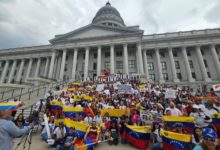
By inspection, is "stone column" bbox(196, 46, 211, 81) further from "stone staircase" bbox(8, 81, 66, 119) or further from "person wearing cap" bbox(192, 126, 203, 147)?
"stone staircase" bbox(8, 81, 66, 119)

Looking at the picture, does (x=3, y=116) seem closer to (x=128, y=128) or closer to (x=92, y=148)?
(x=92, y=148)

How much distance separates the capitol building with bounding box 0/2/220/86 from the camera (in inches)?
1435

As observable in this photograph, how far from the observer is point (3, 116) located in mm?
2908

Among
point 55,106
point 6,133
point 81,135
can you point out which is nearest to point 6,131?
point 6,133

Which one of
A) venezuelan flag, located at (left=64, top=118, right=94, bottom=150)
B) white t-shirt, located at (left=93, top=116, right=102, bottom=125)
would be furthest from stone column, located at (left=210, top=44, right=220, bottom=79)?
venezuelan flag, located at (left=64, top=118, right=94, bottom=150)

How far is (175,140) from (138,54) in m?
32.0

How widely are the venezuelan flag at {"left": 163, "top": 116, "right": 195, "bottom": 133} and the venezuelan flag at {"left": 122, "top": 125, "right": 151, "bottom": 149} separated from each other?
0.96 m

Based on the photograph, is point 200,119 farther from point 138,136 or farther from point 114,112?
point 114,112

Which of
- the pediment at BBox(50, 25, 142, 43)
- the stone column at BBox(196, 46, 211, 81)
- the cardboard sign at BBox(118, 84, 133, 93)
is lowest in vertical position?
the cardboard sign at BBox(118, 84, 133, 93)

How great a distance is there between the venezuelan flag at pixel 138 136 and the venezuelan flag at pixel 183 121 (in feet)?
3.15

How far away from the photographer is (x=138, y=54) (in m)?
36.1

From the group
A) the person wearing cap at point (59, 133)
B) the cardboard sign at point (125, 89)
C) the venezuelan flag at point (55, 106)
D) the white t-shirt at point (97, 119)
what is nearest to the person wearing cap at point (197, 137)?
the white t-shirt at point (97, 119)

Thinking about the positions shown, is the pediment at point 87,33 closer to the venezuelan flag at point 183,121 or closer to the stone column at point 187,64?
the stone column at point 187,64

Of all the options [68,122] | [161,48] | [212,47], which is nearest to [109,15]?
[161,48]
